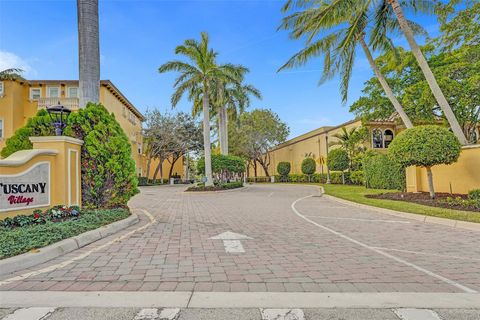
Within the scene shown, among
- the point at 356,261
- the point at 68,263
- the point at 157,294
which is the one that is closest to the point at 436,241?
the point at 356,261

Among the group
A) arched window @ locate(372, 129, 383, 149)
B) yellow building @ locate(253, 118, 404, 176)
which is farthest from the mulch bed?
arched window @ locate(372, 129, 383, 149)

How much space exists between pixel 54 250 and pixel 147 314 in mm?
3015

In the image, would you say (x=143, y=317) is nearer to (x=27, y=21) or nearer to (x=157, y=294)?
(x=157, y=294)

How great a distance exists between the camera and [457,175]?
13.9 meters

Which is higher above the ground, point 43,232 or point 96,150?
point 96,150

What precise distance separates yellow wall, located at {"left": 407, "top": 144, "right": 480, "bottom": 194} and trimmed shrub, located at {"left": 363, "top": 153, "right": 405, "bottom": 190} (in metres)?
2.79

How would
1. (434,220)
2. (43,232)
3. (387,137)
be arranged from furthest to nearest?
(387,137) < (434,220) < (43,232)

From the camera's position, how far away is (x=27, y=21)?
9859 mm

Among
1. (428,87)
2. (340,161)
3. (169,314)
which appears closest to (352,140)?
(340,161)

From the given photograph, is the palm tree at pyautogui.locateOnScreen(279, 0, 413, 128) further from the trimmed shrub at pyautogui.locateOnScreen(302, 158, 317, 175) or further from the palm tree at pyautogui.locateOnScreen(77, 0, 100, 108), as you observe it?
the trimmed shrub at pyautogui.locateOnScreen(302, 158, 317, 175)

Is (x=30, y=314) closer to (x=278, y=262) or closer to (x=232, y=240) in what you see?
(x=278, y=262)

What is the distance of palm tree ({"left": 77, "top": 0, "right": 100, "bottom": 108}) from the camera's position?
9609mm

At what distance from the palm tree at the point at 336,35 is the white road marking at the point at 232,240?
40.3ft

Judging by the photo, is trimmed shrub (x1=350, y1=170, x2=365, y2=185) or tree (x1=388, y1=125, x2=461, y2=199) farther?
trimmed shrub (x1=350, y1=170, x2=365, y2=185)
